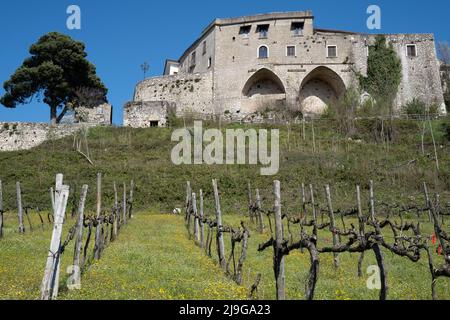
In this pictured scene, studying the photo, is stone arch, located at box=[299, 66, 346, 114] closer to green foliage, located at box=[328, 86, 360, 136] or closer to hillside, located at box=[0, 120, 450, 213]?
green foliage, located at box=[328, 86, 360, 136]

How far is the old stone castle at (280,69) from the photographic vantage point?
159 ft

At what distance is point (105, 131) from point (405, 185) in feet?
84.8

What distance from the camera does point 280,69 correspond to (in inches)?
1951

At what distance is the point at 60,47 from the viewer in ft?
157

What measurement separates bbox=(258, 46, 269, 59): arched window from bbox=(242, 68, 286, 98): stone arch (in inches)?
55.8

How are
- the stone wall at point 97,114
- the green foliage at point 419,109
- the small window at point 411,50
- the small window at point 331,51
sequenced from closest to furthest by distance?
the green foliage at point 419,109 < the stone wall at point 97,114 < the small window at point 411,50 < the small window at point 331,51

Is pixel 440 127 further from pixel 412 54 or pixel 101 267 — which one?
pixel 101 267

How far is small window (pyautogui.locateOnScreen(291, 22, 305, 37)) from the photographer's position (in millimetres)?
49844

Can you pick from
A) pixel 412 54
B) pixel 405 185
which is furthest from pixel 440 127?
pixel 405 185

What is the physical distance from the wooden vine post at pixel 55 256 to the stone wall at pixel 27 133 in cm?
3517

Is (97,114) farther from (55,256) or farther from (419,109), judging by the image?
(55,256)

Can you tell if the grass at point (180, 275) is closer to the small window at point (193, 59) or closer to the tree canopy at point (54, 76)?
the tree canopy at point (54, 76)

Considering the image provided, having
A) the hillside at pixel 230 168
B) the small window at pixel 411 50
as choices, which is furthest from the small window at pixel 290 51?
the hillside at pixel 230 168

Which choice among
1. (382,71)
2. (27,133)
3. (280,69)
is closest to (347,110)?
(382,71)
